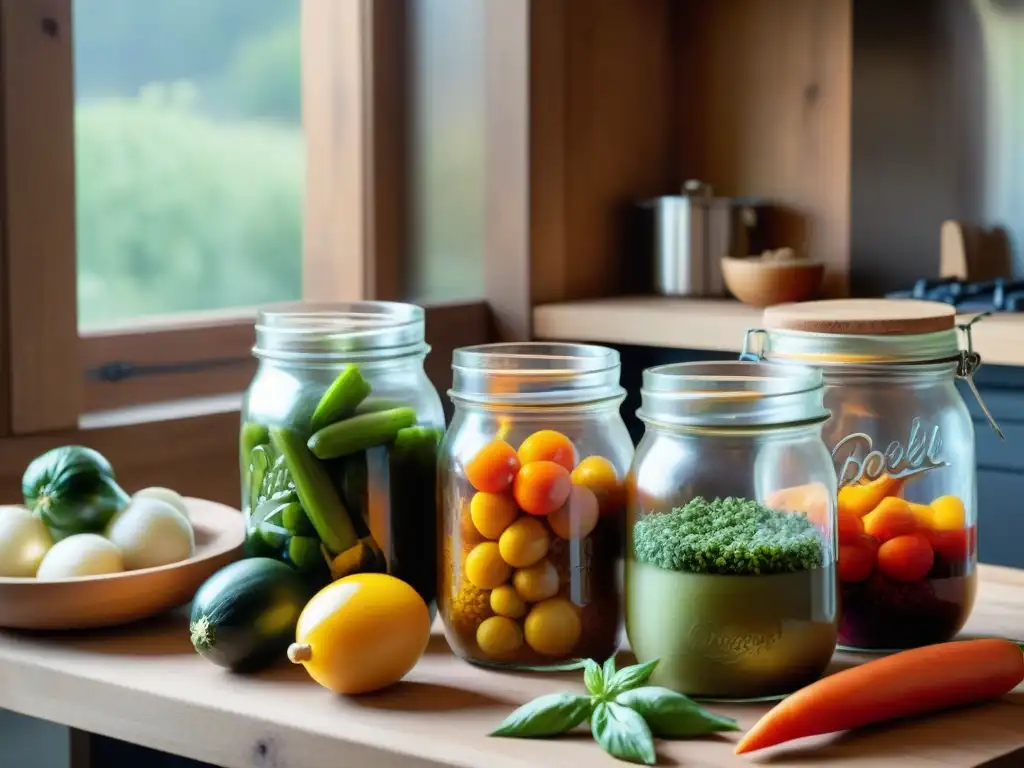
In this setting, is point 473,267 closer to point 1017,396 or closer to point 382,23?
point 382,23

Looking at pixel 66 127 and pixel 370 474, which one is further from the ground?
pixel 66 127

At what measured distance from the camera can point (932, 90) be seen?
285 centimetres

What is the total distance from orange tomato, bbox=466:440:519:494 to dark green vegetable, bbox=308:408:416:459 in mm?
110

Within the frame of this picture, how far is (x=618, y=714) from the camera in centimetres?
82

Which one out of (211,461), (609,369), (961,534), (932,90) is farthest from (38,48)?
(932,90)

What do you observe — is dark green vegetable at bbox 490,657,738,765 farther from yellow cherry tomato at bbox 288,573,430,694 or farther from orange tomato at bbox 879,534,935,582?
orange tomato at bbox 879,534,935,582

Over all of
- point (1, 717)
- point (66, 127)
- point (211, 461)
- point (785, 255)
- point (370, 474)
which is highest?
point (66, 127)

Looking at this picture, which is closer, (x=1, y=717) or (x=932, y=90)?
(x=1, y=717)

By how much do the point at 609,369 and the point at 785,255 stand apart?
68.9 inches

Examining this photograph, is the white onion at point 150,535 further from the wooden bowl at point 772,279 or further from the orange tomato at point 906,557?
the wooden bowl at point 772,279

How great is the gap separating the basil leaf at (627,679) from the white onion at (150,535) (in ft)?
1.38

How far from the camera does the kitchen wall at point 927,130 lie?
278 centimetres

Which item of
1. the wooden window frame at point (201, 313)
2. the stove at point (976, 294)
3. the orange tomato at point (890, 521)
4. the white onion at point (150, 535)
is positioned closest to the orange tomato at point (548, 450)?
the orange tomato at point (890, 521)

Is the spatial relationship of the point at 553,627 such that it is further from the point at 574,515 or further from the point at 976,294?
the point at 976,294
